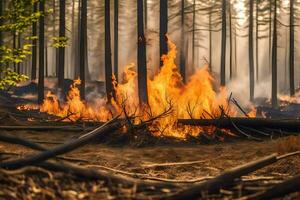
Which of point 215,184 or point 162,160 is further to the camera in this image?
point 162,160

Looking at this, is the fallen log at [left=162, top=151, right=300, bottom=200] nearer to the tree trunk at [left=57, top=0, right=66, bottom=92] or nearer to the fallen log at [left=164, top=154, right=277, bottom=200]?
the fallen log at [left=164, top=154, right=277, bottom=200]

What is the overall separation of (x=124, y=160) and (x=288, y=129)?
5170mm

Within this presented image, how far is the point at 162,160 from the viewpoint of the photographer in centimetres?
838

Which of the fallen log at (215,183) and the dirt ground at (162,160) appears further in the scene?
the dirt ground at (162,160)

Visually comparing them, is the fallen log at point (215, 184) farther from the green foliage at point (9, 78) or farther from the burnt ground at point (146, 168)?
the green foliage at point (9, 78)

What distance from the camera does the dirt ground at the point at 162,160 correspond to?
4.73 meters

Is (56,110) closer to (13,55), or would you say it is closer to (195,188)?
(13,55)

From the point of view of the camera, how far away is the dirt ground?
15.5 ft

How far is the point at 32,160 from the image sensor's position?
4949 millimetres

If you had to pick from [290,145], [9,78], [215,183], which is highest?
[9,78]

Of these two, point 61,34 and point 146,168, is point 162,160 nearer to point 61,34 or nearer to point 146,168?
point 146,168

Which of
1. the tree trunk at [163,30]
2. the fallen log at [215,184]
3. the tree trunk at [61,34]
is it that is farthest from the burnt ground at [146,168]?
the tree trunk at [61,34]

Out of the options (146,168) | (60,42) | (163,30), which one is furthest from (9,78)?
(163,30)

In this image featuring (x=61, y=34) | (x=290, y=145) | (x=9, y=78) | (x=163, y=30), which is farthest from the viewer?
(x=61, y=34)
